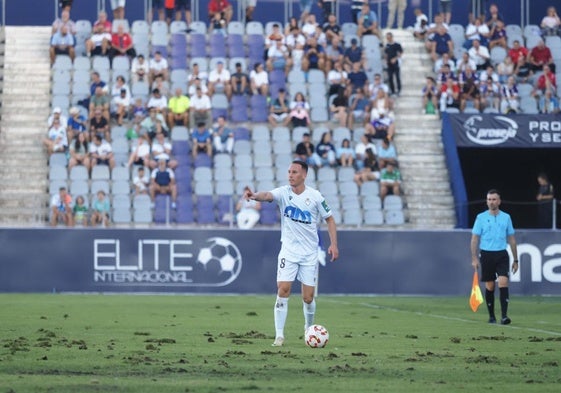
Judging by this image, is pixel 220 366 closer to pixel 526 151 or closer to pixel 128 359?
pixel 128 359

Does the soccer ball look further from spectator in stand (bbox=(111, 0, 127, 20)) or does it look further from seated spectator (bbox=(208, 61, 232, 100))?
spectator in stand (bbox=(111, 0, 127, 20))

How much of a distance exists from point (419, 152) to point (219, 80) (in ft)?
18.6

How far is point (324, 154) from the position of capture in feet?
112

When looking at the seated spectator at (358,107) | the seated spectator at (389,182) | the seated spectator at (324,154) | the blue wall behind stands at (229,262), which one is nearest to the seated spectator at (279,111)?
the seated spectator at (358,107)

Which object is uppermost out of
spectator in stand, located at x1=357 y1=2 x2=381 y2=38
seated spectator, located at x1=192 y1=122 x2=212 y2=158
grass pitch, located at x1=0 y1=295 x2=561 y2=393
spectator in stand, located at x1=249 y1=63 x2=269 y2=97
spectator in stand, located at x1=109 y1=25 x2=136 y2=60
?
spectator in stand, located at x1=357 y1=2 x2=381 y2=38

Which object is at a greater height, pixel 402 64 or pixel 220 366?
pixel 402 64

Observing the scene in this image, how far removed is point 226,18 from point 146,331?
22038 mm

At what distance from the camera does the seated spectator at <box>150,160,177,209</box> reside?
32.5 meters

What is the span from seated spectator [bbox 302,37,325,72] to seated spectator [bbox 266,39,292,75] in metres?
0.47

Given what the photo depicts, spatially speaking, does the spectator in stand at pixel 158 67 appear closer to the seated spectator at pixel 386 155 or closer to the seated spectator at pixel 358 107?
the seated spectator at pixel 358 107

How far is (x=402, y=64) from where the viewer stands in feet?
129

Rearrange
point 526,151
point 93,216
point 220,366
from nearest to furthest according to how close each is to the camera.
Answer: point 220,366 → point 93,216 → point 526,151

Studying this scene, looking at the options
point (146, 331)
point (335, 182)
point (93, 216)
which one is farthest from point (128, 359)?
point (335, 182)

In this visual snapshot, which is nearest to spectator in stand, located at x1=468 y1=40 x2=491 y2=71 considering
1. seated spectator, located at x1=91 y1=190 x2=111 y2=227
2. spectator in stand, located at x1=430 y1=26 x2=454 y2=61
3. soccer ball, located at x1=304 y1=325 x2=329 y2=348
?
spectator in stand, located at x1=430 y1=26 x2=454 y2=61
